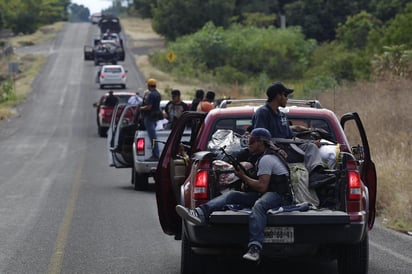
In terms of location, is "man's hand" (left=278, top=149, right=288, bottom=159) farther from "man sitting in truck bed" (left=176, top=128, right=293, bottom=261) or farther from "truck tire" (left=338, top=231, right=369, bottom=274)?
"truck tire" (left=338, top=231, right=369, bottom=274)

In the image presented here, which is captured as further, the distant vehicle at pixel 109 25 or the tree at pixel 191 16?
the distant vehicle at pixel 109 25

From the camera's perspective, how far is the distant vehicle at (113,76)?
66.2 meters

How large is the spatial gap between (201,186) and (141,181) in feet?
32.8

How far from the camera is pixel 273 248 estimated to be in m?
8.56

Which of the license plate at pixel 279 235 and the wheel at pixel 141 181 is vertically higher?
the license plate at pixel 279 235

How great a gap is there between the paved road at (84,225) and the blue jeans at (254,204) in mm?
1309

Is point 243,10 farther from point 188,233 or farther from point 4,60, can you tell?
point 188,233

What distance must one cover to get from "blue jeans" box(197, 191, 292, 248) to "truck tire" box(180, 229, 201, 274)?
0.69m

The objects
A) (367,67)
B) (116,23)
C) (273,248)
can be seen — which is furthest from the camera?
(116,23)

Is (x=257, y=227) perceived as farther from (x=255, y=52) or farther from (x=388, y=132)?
(x=255, y=52)

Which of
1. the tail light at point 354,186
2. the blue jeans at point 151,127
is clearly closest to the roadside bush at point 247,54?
the blue jeans at point 151,127

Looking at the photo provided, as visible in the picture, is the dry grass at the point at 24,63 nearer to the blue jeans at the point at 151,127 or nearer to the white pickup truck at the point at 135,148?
the white pickup truck at the point at 135,148

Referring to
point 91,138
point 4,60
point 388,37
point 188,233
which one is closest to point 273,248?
point 188,233

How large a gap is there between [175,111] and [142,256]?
947 cm
